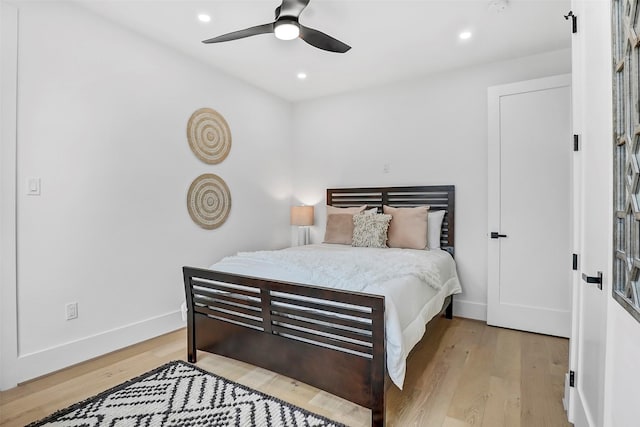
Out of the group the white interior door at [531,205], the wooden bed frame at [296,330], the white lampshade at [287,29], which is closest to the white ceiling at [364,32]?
the white lampshade at [287,29]

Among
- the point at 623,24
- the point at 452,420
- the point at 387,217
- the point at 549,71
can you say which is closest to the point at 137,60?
the point at 387,217

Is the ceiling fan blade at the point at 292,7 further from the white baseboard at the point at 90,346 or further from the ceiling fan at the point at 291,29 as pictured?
the white baseboard at the point at 90,346

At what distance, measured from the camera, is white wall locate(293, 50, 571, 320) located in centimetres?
348

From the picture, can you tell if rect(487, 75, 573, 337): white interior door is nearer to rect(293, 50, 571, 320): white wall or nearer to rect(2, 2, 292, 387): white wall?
rect(293, 50, 571, 320): white wall

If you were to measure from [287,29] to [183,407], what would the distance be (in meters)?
2.43

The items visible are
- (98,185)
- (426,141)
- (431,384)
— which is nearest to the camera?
(431,384)

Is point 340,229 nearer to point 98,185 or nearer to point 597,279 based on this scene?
point 98,185

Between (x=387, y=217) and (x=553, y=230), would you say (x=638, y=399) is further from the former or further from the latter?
(x=387, y=217)

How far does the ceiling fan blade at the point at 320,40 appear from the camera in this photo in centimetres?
225

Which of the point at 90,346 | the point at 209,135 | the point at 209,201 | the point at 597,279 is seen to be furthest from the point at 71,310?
the point at 597,279

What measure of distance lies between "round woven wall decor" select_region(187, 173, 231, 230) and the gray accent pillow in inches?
59.6

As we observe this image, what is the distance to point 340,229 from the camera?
153 inches

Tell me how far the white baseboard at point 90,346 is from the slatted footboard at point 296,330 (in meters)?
0.73

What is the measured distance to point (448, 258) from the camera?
3322 millimetres
